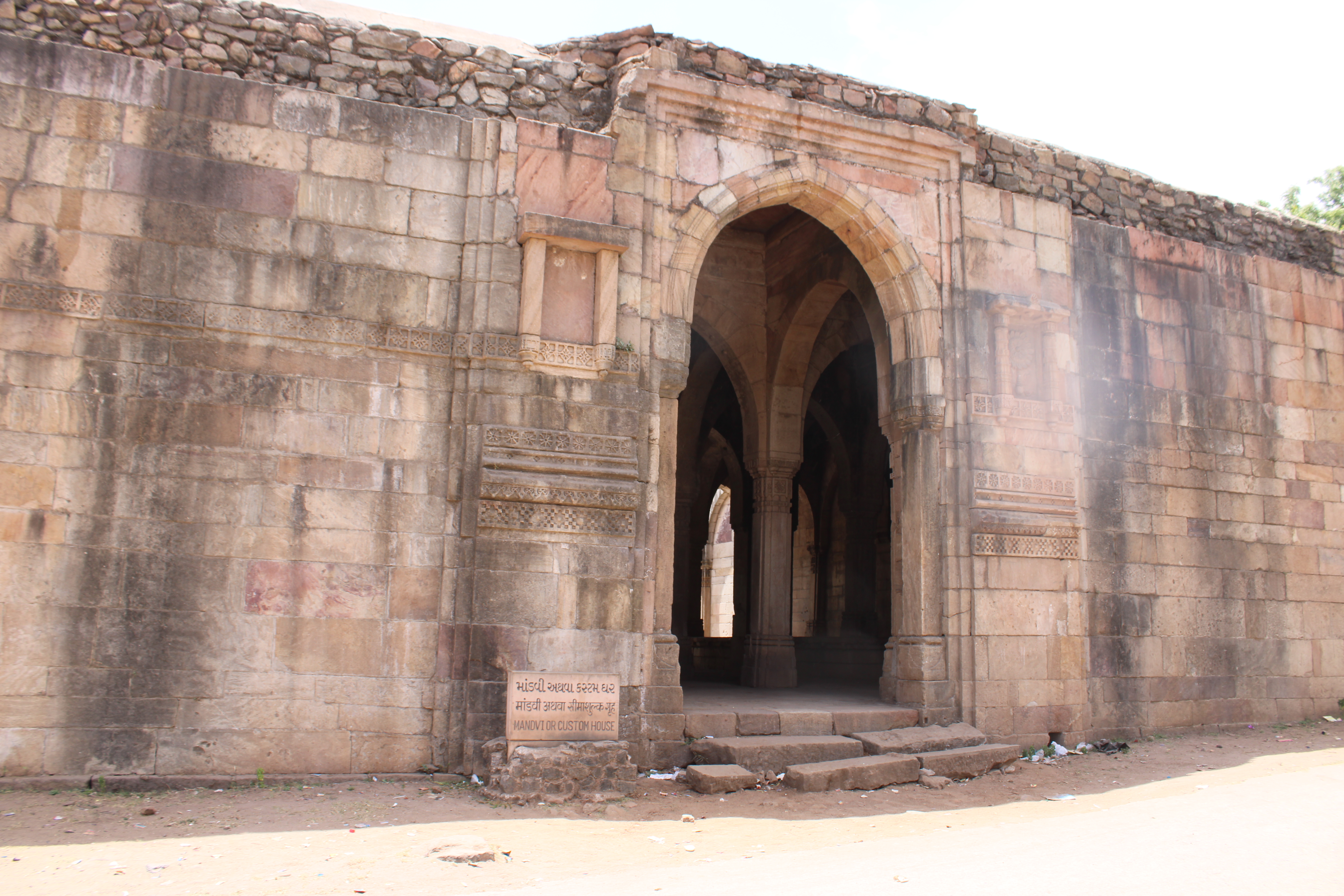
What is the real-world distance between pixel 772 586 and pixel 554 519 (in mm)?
4649

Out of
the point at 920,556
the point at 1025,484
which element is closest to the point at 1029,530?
the point at 1025,484

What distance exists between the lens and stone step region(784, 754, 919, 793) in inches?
Answer: 245

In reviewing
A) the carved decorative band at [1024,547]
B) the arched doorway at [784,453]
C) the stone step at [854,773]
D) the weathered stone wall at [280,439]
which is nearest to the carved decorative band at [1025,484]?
the carved decorative band at [1024,547]

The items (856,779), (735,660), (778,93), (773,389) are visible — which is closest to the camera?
(856,779)

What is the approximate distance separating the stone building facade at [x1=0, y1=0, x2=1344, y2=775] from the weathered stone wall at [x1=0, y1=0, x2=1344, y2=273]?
29 millimetres

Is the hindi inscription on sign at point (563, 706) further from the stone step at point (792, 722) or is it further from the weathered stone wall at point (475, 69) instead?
the weathered stone wall at point (475, 69)

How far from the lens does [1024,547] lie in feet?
25.7

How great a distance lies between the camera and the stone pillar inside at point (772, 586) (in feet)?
34.0

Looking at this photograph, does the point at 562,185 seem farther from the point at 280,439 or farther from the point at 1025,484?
the point at 1025,484

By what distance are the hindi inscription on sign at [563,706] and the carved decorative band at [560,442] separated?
1.49 meters

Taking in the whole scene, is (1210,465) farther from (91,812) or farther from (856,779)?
(91,812)

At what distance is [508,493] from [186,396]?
2.13 metres

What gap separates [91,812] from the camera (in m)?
5.19

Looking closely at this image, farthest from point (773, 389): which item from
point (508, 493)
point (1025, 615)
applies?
point (508, 493)
